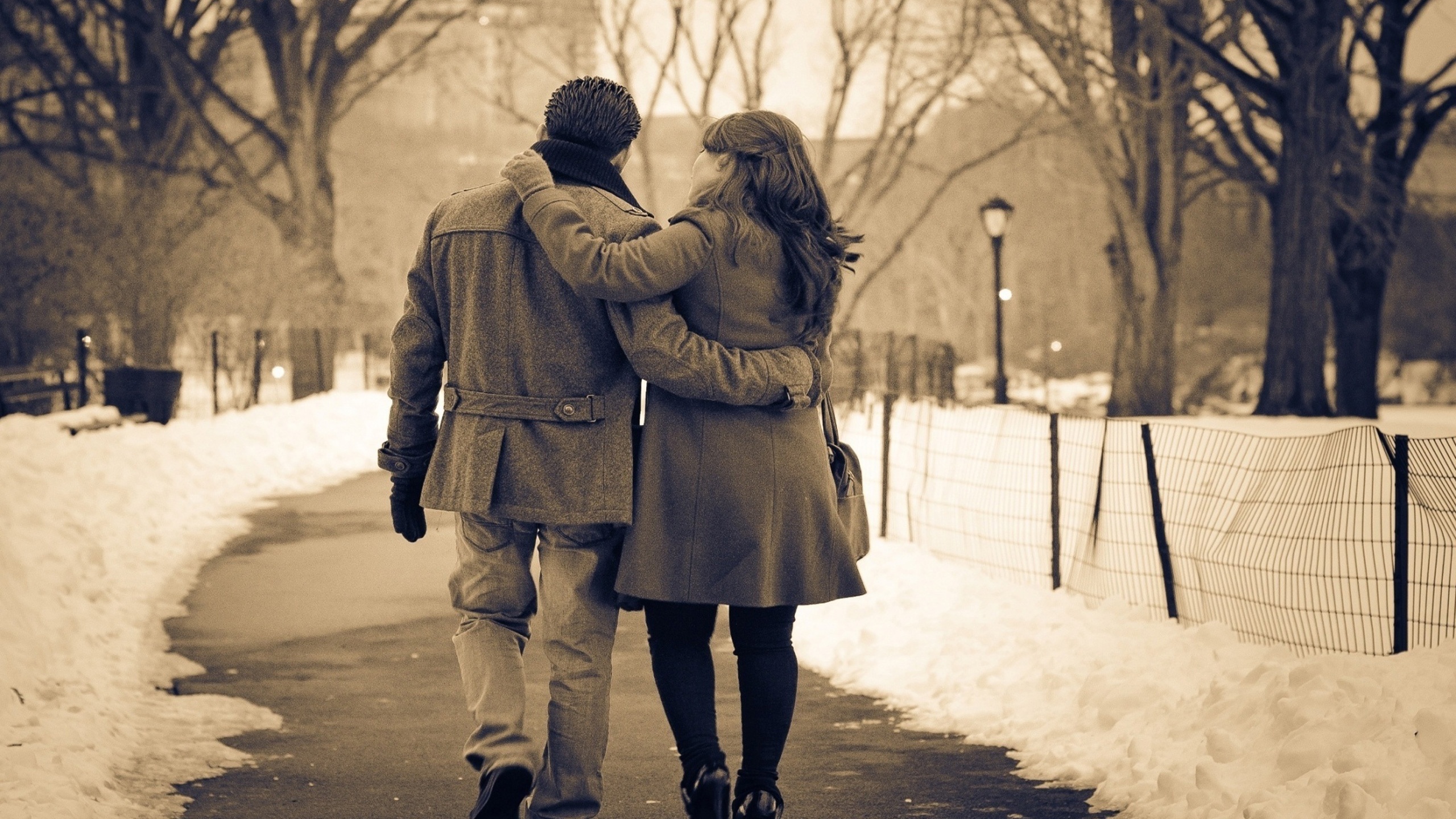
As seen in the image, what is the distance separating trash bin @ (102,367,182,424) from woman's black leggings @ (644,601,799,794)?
18.3 m

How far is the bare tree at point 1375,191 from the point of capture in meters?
25.2

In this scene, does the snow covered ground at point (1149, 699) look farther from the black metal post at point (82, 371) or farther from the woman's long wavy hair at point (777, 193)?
the black metal post at point (82, 371)

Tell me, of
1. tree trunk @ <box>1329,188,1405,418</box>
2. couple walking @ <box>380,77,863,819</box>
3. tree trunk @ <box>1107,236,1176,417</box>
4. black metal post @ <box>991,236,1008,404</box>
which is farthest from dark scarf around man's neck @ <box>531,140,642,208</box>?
tree trunk @ <box>1329,188,1405,418</box>

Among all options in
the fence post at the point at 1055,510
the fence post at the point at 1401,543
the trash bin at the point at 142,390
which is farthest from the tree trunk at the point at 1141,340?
the fence post at the point at 1401,543

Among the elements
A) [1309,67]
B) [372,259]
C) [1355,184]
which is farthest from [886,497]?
[372,259]

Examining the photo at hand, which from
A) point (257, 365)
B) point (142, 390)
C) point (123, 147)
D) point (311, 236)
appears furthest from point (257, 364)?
point (123, 147)

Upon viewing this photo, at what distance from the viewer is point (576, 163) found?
161 inches

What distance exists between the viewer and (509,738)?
3.99 metres

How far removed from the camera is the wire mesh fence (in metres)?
7.31

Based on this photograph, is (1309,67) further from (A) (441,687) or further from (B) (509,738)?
(B) (509,738)

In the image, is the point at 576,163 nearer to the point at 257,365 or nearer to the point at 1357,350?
the point at 257,365

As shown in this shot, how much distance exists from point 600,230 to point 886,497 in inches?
254

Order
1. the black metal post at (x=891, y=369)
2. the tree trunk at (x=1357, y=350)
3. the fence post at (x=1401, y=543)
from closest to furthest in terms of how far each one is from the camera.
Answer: the fence post at (x=1401, y=543) → the tree trunk at (x=1357, y=350) → the black metal post at (x=891, y=369)

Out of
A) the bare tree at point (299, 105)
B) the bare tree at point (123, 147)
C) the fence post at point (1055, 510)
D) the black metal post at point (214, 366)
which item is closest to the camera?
the fence post at point (1055, 510)
